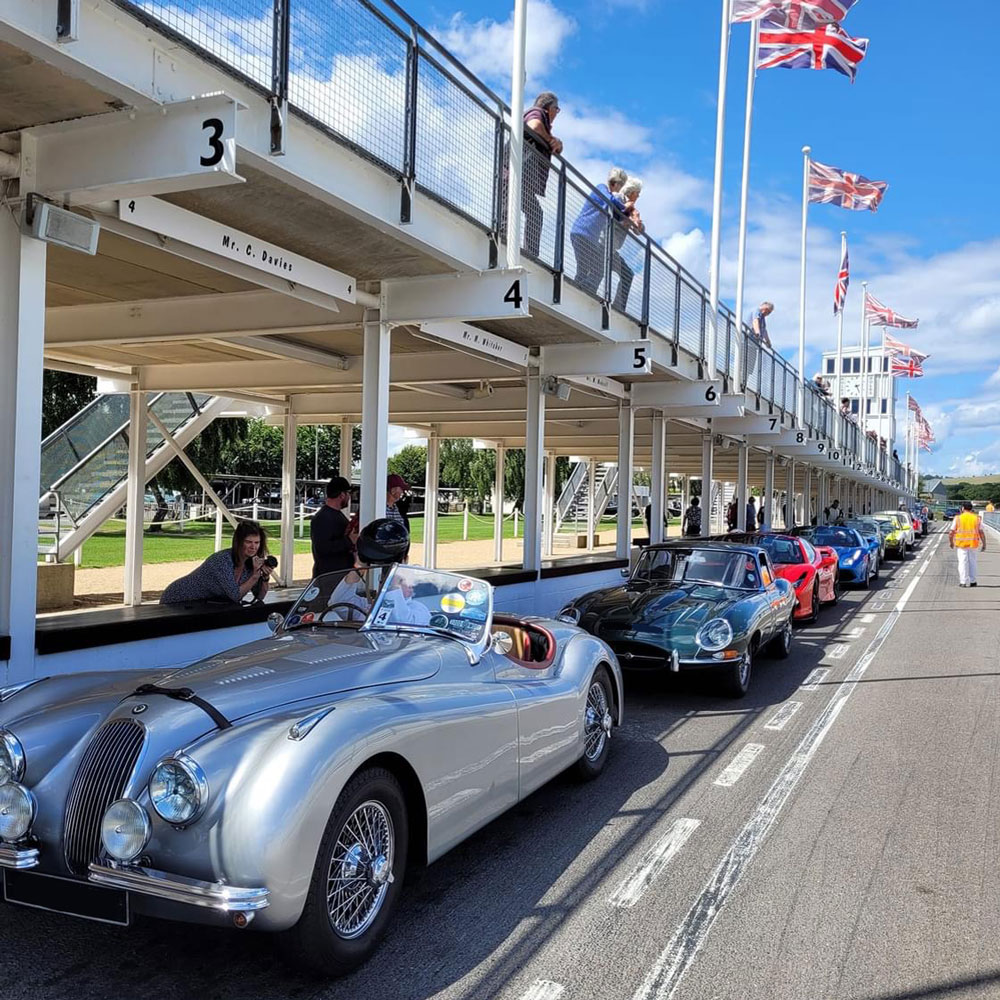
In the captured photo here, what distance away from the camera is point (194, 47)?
535 centimetres

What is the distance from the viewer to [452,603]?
5102 millimetres

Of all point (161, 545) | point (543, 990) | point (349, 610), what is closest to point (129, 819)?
point (543, 990)

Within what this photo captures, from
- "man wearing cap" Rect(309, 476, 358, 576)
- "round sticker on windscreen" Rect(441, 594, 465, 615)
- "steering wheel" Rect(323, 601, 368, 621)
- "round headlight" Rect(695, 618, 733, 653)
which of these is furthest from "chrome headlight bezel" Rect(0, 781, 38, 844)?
"round headlight" Rect(695, 618, 733, 653)

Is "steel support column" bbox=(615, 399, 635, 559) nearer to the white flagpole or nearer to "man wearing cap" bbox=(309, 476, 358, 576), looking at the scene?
the white flagpole

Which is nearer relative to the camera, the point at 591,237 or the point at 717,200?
the point at 591,237

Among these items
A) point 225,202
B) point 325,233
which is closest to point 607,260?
point 325,233

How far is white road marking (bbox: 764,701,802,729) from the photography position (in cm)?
764

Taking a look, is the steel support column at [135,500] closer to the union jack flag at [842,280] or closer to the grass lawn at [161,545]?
the grass lawn at [161,545]

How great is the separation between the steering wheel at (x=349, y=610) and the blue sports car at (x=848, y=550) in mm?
17428

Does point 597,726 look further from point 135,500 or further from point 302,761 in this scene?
point 135,500

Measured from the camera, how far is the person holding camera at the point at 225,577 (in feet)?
24.9

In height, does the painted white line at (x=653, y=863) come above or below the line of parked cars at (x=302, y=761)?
below

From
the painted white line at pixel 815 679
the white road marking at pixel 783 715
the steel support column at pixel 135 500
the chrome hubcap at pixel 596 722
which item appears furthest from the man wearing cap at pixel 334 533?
the steel support column at pixel 135 500

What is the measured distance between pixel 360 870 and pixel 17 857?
1.22 metres
